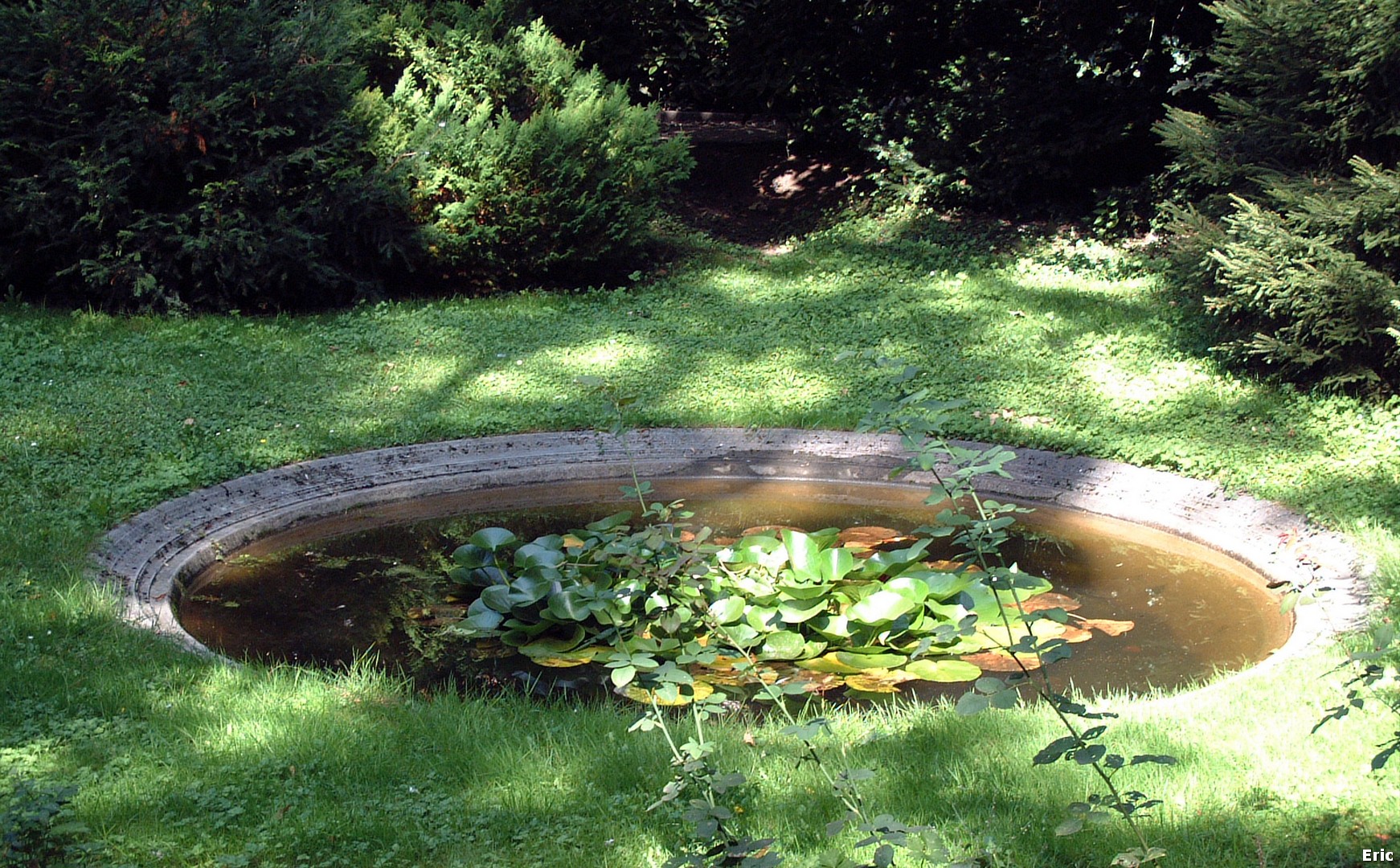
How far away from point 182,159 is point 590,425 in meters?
4.32

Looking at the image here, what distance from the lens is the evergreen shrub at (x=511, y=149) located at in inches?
403

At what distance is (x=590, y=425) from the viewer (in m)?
7.55

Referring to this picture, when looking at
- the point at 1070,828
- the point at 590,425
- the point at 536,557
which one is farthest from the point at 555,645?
the point at 1070,828

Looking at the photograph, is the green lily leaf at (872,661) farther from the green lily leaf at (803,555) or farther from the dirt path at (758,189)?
the dirt path at (758,189)

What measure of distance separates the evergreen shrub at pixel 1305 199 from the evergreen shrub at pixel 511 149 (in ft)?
14.9

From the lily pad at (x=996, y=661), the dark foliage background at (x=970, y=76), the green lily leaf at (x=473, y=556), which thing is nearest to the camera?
the lily pad at (x=996, y=661)

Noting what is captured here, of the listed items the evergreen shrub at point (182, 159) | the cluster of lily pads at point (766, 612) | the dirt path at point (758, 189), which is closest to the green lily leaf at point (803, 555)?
the cluster of lily pads at point (766, 612)

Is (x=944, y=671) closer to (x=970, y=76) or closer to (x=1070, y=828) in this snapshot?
(x=1070, y=828)

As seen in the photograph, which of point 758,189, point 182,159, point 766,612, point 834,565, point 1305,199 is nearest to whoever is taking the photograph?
point 766,612

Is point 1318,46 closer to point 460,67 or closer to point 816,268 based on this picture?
point 816,268

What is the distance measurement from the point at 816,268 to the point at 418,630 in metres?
6.78

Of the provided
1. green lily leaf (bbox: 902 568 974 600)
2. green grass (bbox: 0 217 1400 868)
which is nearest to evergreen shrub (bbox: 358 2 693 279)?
green grass (bbox: 0 217 1400 868)

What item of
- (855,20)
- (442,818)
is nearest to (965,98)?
(855,20)

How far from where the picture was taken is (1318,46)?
7629 millimetres
